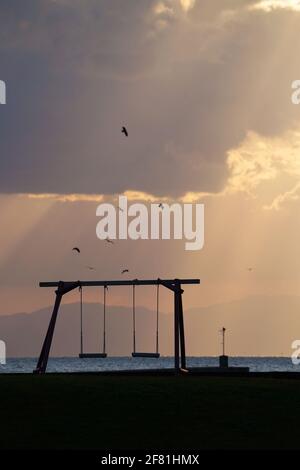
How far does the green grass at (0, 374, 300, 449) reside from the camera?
3139 cm

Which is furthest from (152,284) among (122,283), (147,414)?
(147,414)

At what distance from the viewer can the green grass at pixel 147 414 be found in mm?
31391

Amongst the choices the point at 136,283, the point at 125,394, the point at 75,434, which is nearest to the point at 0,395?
the point at 125,394

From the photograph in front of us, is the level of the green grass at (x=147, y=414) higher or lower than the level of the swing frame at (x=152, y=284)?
lower

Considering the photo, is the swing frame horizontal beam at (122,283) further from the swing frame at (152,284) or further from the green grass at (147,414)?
the green grass at (147,414)

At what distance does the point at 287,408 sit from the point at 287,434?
4.66 metres

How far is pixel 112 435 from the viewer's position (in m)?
31.9

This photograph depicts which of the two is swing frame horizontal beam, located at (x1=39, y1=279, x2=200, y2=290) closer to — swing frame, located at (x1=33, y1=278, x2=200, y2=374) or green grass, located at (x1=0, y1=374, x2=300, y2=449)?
swing frame, located at (x1=33, y1=278, x2=200, y2=374)

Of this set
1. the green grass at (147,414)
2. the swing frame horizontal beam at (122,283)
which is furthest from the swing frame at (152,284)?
the green grass at (147,414)

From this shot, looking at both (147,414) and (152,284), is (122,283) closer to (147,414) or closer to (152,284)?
(152,284)

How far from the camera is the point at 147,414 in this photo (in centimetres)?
3547

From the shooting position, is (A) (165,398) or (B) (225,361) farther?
(B) (225,361)
